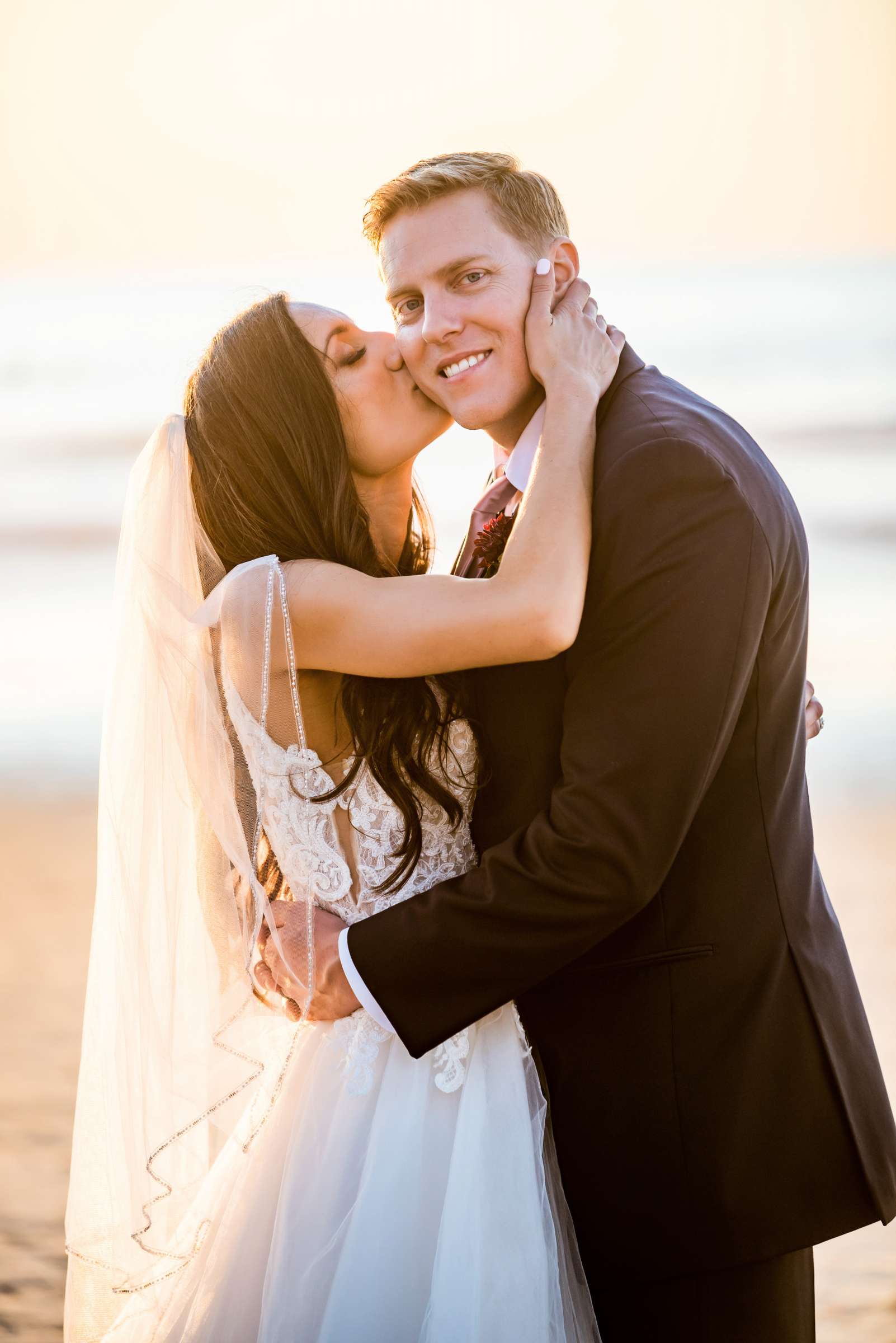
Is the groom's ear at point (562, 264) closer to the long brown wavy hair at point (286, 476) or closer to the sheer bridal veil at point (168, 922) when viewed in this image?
the long brown wavy hair at point (286, 476)

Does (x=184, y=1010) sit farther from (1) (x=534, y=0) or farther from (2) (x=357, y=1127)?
(1) (x=534, y=0)

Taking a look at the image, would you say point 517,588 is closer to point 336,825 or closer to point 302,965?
point 336,825

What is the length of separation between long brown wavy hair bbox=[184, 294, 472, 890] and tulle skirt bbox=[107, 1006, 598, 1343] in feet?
1.57

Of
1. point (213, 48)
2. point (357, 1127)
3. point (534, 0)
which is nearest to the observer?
point (357, 1127)

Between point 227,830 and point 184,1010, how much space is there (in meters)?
0.34

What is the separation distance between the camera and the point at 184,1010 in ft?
7.78

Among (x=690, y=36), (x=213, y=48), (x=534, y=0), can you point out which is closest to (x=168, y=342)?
(x=213, y=48)

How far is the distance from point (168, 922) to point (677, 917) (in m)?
0.94

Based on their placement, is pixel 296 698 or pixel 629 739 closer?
pixel 629 739

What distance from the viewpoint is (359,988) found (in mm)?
2186

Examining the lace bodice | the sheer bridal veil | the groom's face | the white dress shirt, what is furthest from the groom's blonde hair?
the lace bodice

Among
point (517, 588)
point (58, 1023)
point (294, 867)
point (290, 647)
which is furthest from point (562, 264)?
point (58, 1023)

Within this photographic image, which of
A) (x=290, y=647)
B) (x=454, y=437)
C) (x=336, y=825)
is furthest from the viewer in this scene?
(x=454, y=437)

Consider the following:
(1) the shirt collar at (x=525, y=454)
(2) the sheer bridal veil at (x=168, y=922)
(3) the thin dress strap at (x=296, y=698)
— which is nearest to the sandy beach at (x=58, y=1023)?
(2) the sheer bridal veil at (x=168, y=922)
